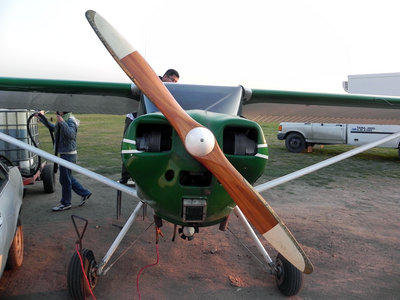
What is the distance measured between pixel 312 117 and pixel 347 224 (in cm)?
181

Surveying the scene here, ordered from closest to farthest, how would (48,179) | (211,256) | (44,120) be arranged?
(211,256) < (44,120) < (48,179)

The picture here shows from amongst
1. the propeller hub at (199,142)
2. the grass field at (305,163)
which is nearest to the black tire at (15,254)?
the propeller hub at (199,142)

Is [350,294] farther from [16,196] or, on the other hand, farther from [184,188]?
[16,196]

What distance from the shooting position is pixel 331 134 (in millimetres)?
12953

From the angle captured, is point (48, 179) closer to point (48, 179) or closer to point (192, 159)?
point (48, 179)

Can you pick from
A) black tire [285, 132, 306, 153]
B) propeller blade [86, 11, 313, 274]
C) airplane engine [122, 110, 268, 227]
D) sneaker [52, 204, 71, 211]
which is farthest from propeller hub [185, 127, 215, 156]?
black tire [285, 132, 306, 153]

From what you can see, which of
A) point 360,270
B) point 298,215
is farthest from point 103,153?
point 360,270

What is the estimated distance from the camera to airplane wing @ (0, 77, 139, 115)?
4.03 metres

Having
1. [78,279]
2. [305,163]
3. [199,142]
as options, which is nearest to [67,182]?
[78,279]

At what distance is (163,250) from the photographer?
4328 millimetres

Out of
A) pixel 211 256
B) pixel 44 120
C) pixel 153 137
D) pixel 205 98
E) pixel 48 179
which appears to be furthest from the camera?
pixel 48 179

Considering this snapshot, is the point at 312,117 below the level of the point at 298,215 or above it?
above

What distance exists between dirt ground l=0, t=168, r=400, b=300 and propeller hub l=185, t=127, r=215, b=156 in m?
1.92

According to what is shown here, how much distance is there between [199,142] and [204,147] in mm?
41
